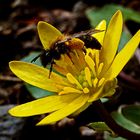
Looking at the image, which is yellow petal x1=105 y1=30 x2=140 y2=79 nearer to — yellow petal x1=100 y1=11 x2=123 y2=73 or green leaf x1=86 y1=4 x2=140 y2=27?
yellow petal x1=100 y1=11 x2=123 y2=73

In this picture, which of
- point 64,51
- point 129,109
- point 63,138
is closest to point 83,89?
point 64,51

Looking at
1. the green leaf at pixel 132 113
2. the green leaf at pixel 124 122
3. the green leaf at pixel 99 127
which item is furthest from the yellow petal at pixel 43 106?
the green leaf at pixel 124 122

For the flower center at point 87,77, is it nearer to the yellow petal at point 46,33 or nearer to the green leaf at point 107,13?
the yellow petal at point 46,33

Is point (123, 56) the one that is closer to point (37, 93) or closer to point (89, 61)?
point (89, 61)

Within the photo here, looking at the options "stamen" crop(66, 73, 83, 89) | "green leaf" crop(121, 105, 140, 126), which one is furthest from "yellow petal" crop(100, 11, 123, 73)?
"green leaf" crop(121, 105, 140, 126)

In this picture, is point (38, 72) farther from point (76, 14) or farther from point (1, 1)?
point (1, 1)

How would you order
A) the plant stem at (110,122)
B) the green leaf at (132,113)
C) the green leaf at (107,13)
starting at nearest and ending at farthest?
the plant stem at (110,122) → the green leaf at (132,113) → the green leaf at (107,13)

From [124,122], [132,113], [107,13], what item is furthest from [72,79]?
[107,13]
